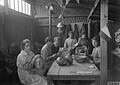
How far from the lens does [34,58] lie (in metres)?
4.20

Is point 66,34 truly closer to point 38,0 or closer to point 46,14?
point 46,14

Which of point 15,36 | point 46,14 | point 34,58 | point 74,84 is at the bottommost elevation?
point 74,84

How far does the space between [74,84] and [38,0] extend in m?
9.23

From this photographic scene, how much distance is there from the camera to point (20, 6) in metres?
10.0

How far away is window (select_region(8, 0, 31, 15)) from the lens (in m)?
8.35

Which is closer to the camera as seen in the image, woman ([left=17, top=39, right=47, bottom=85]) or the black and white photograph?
the black and white photograph

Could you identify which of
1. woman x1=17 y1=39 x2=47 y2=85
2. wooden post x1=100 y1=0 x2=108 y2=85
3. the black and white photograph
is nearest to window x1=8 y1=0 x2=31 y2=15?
the black and white photograph

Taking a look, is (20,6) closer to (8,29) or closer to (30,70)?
(8,29)

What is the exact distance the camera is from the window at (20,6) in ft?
27.4

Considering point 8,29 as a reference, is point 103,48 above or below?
below

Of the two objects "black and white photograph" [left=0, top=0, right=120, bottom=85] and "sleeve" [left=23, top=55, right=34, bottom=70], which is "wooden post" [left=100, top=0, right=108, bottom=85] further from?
"sleeve" [left=23, top=55, right=34, bottom=70]

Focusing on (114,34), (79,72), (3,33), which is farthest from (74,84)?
(3,33)

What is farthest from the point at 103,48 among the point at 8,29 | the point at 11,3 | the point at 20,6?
the point at 20,6

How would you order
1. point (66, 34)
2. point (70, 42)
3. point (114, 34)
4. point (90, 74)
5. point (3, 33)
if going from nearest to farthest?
point (90, 74), point (114, 34), point (3, 33), point (70, 42), point (66, 34)
